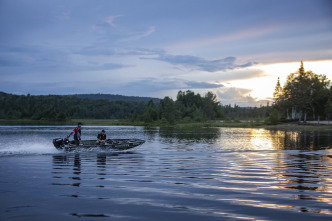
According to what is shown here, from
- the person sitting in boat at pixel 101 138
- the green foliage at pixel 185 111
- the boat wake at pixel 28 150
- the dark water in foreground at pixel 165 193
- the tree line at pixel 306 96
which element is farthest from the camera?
the green foliage at pixel 185 111

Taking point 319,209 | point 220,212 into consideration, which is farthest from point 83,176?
point 319,209

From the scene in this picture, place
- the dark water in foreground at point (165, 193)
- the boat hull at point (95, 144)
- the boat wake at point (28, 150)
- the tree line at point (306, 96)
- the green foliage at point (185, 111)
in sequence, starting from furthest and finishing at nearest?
1. the green foliage at point (185, 111)
2. the tree line at point (306, 96)
3. the boat hull at point (95, 144)
4. the boat wake at point (28, 150)
5. the dark water in foreground at point (165, 193)

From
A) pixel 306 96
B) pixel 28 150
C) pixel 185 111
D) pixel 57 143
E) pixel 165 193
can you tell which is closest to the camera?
pixel 165 193

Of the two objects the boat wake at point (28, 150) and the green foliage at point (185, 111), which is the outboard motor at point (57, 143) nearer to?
the boat wake at point (28, 150)

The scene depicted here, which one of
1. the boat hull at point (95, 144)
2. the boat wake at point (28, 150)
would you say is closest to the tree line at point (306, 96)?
the boat hull at point (95, 144)

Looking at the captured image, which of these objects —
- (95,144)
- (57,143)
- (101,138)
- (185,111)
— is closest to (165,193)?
(101,138)

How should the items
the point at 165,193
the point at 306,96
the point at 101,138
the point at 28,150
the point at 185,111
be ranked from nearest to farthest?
the point at 165,193 → the point at 101,138 → the point at 28,150 → the point at 306,96 → the point at 185,111

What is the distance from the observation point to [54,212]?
31.5ft

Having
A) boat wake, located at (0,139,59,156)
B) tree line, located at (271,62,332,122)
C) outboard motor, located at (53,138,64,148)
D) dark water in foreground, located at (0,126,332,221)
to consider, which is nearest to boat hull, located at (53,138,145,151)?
outboard motor, located at (53,138,64,148)

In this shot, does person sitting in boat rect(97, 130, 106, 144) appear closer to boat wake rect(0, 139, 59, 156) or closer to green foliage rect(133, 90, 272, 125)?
boat wake rect(0, 139, 59, 156)

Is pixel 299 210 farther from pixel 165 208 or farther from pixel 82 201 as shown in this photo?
pixel 82 201

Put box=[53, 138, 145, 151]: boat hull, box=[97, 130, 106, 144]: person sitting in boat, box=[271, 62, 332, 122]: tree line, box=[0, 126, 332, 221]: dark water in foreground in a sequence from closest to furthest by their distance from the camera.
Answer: box=[0, 126, 332, 221]: dark water in foreground → box=[53, 138, 145, 151]: boat hull → box=[97, 130, 106, 144]: person sitting in boat → box=[271, 62, 332, 122]: tree line

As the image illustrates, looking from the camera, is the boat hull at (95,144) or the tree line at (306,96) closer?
the boat hull at (95,144)

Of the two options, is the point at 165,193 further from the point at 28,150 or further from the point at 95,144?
the point at 28,150
